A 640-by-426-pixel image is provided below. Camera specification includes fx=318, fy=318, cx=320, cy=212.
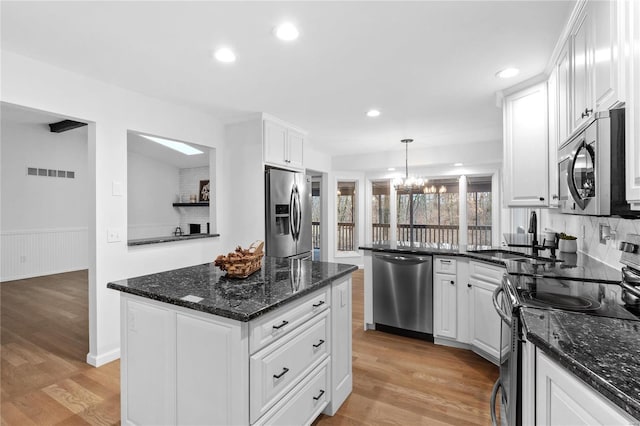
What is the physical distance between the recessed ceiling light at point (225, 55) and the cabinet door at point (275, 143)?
1.44m

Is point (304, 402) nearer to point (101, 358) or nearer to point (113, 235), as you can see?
point (101, 358)

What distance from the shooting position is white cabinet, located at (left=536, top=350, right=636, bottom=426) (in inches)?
29.6

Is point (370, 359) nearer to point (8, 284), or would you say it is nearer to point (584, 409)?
point (584, 409)

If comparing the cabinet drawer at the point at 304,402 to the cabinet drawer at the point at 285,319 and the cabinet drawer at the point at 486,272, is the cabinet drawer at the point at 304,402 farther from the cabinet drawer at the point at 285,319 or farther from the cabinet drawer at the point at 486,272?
the cabinet drawer at the point at 486,272

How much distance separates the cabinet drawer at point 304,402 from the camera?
156 centimetres

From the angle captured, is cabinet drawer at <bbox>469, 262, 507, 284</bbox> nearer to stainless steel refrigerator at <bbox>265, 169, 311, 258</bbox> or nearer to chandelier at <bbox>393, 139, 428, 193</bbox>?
stainless steel refrigerator at <bbox>265, 169, 311, 258</bbox>

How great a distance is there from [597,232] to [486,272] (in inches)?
31.6

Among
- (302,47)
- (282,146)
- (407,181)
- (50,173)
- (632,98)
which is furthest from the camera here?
(50,173)

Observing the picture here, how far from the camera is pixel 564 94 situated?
2168 millimetres

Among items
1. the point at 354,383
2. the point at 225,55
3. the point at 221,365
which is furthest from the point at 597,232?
the point at 225,55

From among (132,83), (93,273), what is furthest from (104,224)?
(132,83)

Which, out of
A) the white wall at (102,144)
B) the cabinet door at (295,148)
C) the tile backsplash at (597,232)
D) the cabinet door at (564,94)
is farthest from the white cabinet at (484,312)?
the white wall at (102,144)

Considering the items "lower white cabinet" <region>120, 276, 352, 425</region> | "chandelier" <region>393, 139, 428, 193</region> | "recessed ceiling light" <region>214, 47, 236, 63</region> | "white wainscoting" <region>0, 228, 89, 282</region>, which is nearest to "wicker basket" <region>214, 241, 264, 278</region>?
"lower white cabinet" <region>120, 276, 352, 425</region>

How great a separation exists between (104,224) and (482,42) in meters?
3.40
